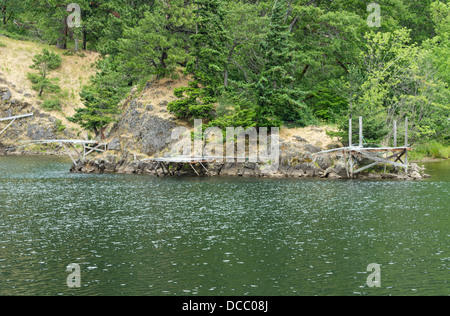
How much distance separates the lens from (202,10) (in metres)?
56.4

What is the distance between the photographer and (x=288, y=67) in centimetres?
5456

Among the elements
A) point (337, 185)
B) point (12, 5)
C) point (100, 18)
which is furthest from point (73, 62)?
point (337, 185)

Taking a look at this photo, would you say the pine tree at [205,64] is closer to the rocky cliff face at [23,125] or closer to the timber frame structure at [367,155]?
the timber frame structure at [367,155]

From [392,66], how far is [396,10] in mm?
12932

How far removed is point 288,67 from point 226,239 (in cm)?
3556

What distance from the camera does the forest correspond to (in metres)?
54.2

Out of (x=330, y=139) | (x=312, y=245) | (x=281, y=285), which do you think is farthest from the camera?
(x=330, y=139)

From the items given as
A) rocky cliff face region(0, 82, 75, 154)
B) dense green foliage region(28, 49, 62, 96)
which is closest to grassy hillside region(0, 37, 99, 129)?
rocky cliff face region(0, 82, 75, 154)

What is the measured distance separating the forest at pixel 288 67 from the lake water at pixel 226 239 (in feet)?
53.7

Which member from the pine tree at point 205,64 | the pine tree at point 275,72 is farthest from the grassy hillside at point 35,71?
the pine tree at point 275,72

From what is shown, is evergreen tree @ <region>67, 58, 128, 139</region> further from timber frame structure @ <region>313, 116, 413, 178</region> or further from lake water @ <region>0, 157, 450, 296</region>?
timber frame structure @ <region>313, 116, 413, 178</region>

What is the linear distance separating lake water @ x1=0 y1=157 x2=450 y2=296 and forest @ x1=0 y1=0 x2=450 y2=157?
16.4 metres

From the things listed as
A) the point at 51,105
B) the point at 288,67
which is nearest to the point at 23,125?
the point at 51,105
